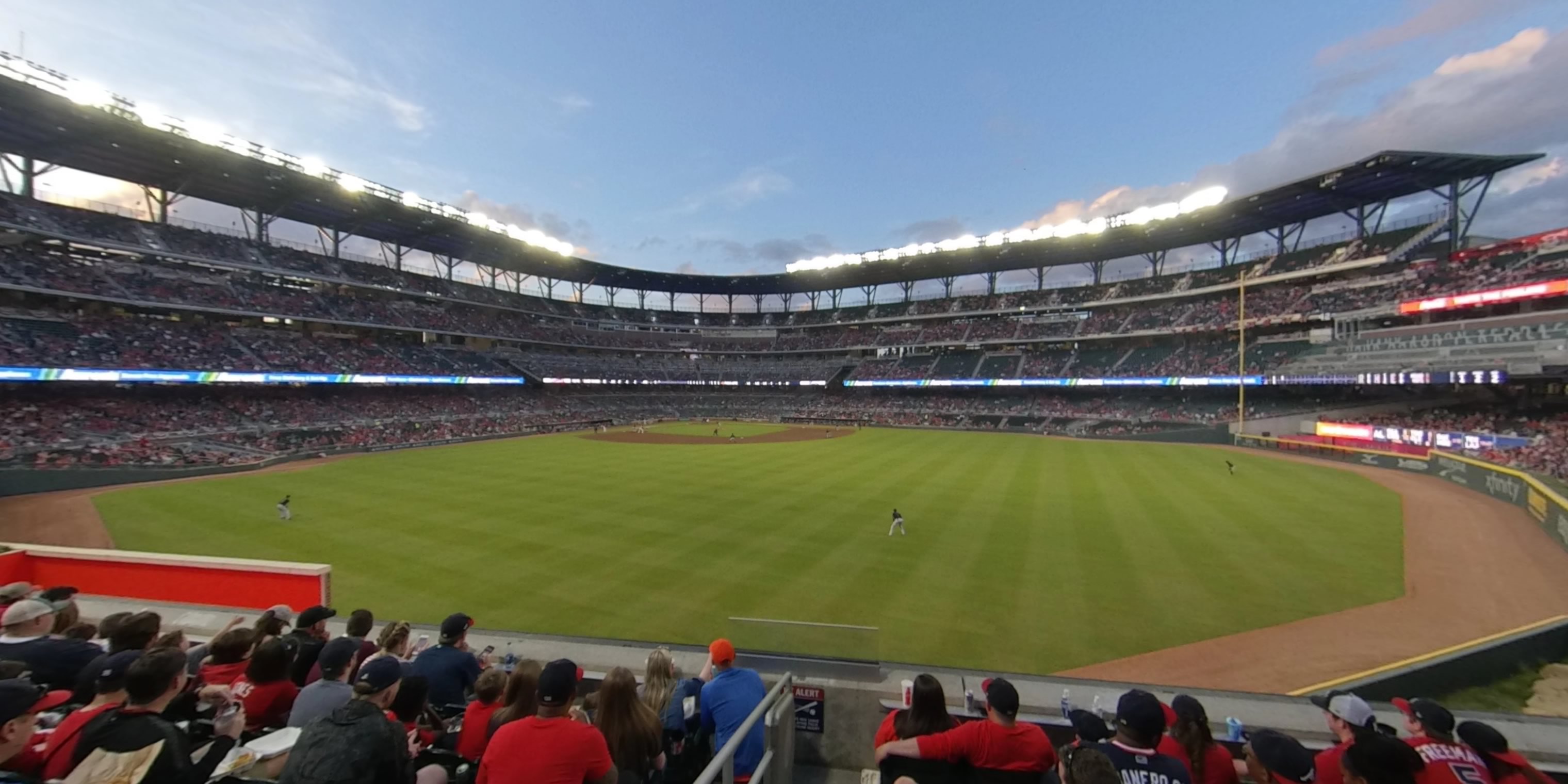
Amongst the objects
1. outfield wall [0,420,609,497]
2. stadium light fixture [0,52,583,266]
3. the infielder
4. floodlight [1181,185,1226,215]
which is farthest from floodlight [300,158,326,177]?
floodlight [1181,185,1226,215]

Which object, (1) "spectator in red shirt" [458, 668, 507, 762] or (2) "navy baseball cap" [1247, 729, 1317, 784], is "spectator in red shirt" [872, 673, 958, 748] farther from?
(1) "spectator in red shirt" [458, 668, 507, 762]

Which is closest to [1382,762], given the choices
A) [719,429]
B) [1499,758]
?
[1499,758]

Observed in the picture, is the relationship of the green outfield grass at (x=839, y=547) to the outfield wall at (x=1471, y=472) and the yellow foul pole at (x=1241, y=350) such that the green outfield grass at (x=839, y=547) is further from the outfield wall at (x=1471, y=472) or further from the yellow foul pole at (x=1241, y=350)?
the yellow foul pole at (x=1241, y=350)

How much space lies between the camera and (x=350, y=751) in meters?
3.03

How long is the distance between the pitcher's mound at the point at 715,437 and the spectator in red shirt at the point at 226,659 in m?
38.4

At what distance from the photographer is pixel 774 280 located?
277 ft

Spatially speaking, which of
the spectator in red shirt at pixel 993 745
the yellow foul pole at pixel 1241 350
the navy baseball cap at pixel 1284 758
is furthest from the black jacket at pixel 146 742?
the yellow foul pole at pixel 1241 350

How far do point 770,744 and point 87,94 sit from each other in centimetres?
4944

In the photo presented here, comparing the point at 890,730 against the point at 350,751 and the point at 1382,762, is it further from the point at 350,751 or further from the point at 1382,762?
the point at 350,751

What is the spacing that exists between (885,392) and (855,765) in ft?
241

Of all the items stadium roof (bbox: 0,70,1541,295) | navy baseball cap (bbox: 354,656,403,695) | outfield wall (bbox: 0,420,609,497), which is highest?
stadium roof (bbox: 0,70,1541,295)

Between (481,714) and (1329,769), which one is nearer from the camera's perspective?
(1329,769)

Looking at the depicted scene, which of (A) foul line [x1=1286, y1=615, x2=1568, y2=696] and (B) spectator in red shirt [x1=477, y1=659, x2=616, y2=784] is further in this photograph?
(A) foul line [x1=1286, y1=615, x2=1568, y2=696]

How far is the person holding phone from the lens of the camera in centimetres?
520
